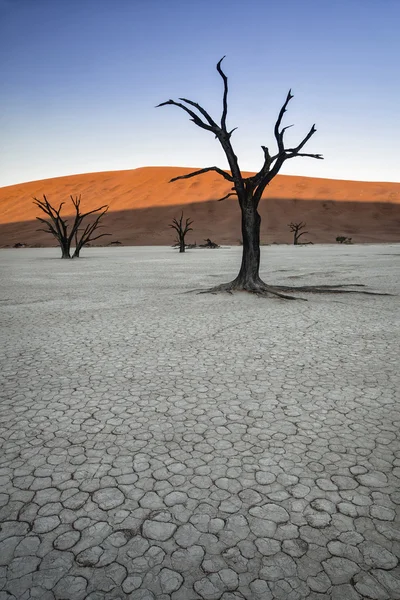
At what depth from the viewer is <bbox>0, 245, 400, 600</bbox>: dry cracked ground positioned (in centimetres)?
154

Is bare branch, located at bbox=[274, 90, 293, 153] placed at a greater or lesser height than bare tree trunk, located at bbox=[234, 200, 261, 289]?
greater

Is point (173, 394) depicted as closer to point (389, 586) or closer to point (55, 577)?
point (55, 577)

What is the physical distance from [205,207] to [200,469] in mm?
62997

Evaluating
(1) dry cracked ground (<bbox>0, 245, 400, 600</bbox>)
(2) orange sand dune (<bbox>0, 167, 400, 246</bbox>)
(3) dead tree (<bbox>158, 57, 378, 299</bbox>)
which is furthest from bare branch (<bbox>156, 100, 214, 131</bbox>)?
(2) orange sand dune (<bbox>0, 167, 400, 246</bbox>)

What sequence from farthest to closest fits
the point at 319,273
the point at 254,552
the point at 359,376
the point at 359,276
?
1. the point at 319,273
2. the point at 359,276
3. the point at 359,376
4. the point at 254,552

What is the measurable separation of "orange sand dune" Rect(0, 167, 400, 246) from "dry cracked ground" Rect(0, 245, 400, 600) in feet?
140

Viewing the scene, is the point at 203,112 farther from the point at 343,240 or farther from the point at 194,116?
the point at 343,240

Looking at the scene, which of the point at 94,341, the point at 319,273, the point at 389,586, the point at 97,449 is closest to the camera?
the point at 389,586

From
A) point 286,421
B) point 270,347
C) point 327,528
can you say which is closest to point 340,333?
point 270,347

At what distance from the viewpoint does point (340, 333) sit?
17.5 feet

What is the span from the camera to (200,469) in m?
2.21

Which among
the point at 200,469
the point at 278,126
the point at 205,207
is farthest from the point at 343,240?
the point at 200,469

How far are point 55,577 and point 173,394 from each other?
5.91 ft

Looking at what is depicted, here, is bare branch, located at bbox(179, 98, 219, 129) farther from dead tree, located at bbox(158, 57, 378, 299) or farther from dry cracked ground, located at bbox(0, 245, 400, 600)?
dry cracked ground, located at bbox(0, 245, 400, 600)
